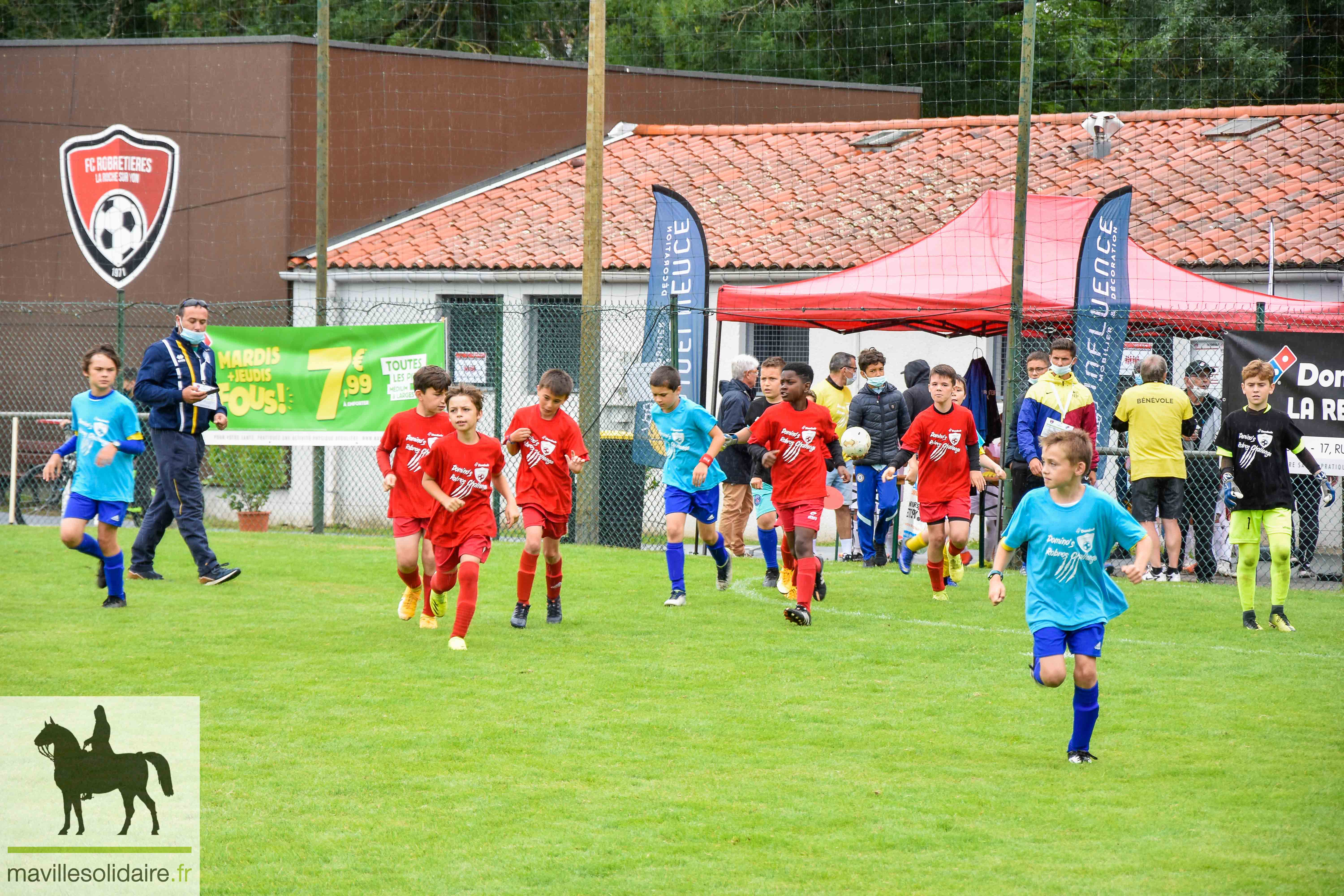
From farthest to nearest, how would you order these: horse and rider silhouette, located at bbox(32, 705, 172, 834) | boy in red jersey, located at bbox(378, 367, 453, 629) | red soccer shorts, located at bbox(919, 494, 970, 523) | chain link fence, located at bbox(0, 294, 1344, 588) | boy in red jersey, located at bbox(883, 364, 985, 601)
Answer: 1. chain link fence, located at bbox(0, 294, 1344, 588)
2. red soccer shorts, located at bbox(919, 494, 970, 523)
3. boy in red jersey, located at bbox(883, 364, 985, 601)
4. boy in red jersey, located at bbox(378, 367, 453, 629)
5. horse and rider silhouette, located at bbox(32, 705, 172, 834)

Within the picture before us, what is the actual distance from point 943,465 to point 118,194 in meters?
13.3

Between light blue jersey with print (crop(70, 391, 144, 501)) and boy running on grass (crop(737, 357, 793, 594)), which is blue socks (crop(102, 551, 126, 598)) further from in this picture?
boy running on grass (crop(737, 357, 793, 594))

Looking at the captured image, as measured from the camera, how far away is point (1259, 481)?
1001 cm

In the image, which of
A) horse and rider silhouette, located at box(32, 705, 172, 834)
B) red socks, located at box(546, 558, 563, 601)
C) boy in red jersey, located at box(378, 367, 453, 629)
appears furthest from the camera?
Result: red socks, located at box(546, 558, 563, 601)

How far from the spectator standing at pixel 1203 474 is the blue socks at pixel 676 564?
5523 millimetres

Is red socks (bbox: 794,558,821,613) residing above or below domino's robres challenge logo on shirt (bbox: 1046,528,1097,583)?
below

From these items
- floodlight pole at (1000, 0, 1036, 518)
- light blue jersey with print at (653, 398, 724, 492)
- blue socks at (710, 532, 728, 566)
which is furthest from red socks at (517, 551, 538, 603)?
floodlight pole at (1000, 0, 1036, 518)

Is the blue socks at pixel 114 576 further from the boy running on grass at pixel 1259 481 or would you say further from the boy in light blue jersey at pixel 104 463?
the boy running on grass at pixel 1259 481

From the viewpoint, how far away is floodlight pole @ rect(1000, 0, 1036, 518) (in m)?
13.6

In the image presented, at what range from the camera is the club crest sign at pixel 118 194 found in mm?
19188

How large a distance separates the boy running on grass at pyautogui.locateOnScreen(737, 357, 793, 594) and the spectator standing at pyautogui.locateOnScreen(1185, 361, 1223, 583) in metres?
4.13

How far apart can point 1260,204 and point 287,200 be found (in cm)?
1318

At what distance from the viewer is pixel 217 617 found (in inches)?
399

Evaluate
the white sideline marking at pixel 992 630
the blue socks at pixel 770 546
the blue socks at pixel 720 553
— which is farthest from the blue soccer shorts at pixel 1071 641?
the blue socks at pixel 770 546
